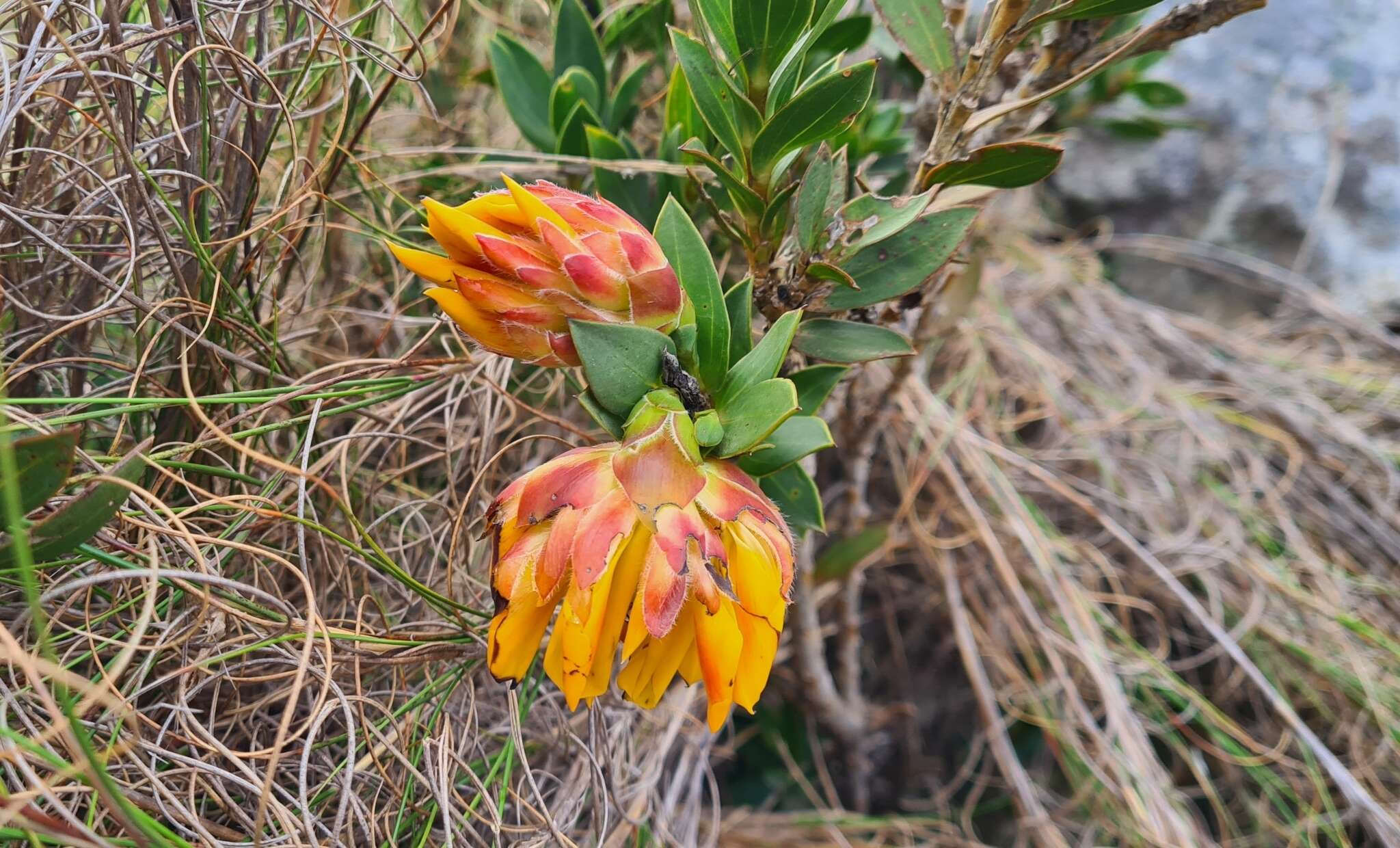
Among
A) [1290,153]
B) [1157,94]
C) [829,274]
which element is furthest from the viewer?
[1290,153]

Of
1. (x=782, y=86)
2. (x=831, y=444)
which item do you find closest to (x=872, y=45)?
(x=782, y=86)

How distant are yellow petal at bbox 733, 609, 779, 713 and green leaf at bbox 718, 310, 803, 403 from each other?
15 cm

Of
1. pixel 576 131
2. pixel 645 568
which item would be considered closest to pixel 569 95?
pixel 576 131

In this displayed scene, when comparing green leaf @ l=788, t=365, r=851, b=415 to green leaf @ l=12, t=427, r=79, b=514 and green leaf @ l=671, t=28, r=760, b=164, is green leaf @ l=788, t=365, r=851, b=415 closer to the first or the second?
green leaf @ l=671, t=28, r=760, b=164

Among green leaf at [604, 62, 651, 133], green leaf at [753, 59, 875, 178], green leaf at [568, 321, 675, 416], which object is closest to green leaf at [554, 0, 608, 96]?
green leaf at [604, 62, 651, 133]

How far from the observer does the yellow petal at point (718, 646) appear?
509 mm

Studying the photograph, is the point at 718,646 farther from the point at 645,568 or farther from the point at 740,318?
the point at 740,318

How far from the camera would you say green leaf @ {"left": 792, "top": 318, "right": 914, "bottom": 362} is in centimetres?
64

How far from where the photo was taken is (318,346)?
0.95 meters

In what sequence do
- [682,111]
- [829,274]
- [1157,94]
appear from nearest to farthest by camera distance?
[829,274] → [682,111] → [1157,94]

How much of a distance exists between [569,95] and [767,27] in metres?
0.31

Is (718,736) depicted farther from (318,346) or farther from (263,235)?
(263,235)

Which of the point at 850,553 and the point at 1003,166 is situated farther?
the point at 850,553

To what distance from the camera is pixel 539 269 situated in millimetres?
538
